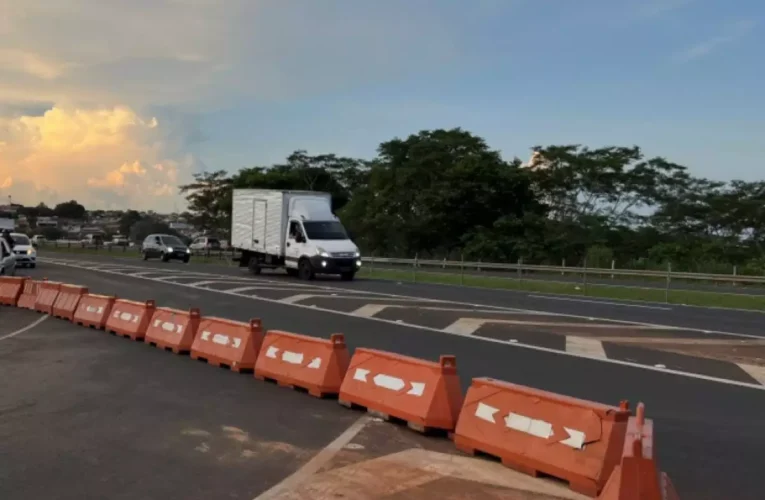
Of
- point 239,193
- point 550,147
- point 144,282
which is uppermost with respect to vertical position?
point 550,147

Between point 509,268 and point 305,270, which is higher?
point 509,268

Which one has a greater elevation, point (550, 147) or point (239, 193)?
point (550, 147)

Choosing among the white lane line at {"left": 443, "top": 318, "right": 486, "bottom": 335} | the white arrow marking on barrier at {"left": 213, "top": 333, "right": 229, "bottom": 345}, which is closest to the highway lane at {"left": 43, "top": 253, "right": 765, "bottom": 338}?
the white lane line at {"left": 443, "top": 318, "right": 486, "bottom": 335}

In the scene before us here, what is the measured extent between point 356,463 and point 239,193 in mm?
30763

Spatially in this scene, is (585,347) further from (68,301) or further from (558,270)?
(558,270)

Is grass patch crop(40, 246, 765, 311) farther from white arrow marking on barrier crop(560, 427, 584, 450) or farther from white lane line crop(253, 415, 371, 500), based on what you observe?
white arrow marking on barrier crop(560, 427, 584, 450)

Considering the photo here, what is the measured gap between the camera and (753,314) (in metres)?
21.3

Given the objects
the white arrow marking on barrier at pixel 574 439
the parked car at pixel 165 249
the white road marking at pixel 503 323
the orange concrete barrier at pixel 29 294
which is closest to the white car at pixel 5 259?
the orange concrete barrier at pixel 29 294

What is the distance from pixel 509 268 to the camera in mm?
36312

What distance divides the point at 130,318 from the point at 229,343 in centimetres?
399

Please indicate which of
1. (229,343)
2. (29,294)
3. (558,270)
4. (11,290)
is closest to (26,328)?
(29,294)

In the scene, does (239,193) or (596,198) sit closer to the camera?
(239,193)

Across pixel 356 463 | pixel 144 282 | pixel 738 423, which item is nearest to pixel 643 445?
pixel 356 463

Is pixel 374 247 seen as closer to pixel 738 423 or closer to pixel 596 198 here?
pixel 596 198
